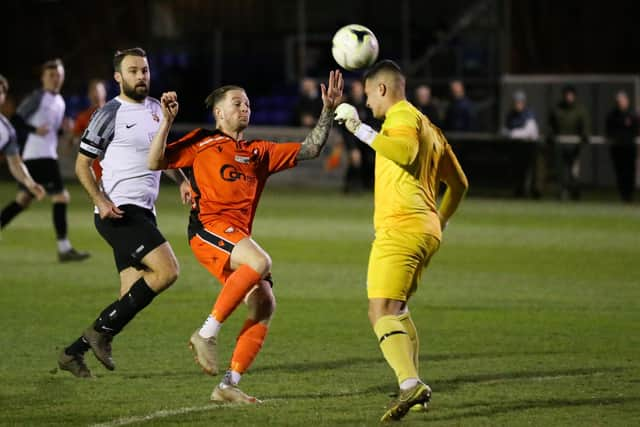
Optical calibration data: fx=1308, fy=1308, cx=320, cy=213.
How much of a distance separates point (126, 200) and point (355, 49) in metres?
1.92

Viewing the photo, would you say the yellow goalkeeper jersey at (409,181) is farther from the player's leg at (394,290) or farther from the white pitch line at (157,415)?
the white pitch line at (157,415)

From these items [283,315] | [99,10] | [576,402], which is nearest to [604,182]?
[99,10]

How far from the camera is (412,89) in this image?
30.9m

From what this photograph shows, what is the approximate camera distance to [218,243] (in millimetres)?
7852

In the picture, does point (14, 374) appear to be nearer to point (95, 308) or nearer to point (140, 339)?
point (140, 339)

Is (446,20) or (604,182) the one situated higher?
(446,20)

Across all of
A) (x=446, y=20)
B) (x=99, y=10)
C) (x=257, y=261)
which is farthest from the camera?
(x=99, y=10)

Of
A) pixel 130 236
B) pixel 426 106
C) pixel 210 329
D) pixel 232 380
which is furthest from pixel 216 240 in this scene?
pixel 426 106

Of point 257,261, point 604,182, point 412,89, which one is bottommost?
point 604,182

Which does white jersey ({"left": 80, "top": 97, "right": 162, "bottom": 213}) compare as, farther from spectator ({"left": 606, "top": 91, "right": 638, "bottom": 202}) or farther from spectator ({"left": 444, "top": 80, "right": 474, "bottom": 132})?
spectator ({"left": 444, "top": 80, "right": 474, "bottom": 132})

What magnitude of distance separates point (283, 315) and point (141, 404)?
3974mm

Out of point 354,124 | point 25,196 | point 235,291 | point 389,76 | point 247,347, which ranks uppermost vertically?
point 389,76

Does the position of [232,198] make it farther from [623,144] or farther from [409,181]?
[623,144]

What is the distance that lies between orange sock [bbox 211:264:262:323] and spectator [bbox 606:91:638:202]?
18.8 meters
